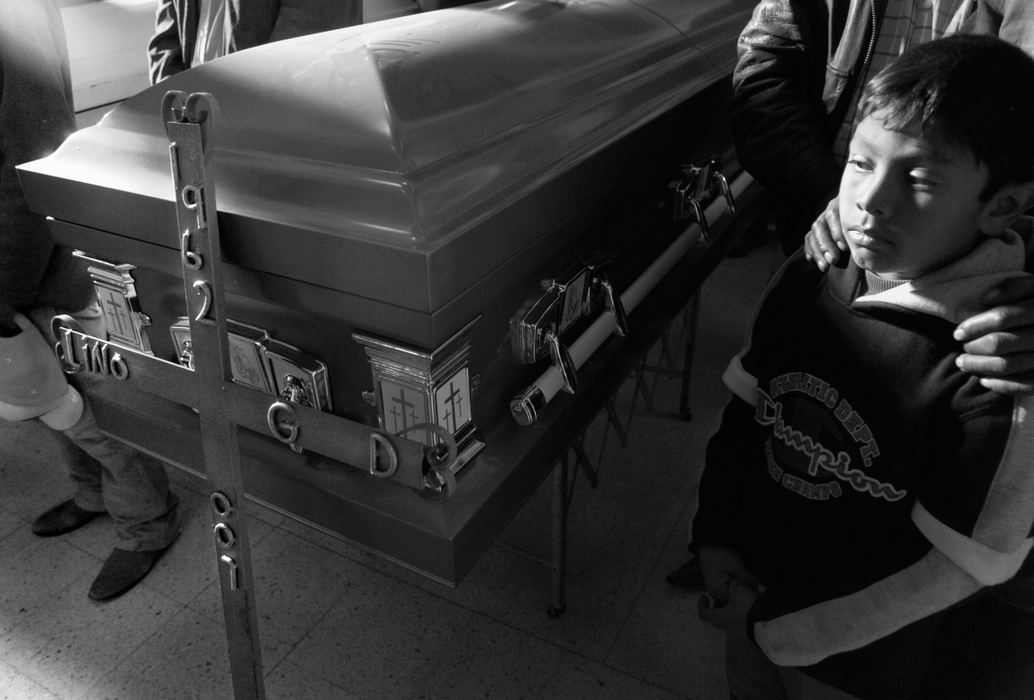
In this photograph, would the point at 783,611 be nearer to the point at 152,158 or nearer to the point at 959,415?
the point at 959,415

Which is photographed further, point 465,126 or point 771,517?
point 771,517

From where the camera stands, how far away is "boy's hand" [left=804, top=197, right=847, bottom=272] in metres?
1.15

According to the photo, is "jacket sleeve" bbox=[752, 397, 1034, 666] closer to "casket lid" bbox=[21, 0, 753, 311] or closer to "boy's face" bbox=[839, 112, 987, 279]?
"boy's face" bbox=[839, 112, 987, 279]

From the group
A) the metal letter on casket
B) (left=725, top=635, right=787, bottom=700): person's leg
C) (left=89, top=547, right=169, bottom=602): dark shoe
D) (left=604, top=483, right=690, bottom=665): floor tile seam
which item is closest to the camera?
the metal letter on casket

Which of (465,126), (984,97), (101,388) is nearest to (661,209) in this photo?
(465,126)

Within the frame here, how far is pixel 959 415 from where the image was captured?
959mm

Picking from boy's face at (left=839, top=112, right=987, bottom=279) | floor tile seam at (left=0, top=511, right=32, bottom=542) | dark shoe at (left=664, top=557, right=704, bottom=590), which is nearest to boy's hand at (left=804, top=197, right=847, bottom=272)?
boy's face at (left=839, top=112, right=987, bottom=279)

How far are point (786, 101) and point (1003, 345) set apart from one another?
81 centimetres

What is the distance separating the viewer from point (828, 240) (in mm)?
1163

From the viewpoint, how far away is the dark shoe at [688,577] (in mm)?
1944

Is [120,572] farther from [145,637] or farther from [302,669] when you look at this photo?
[302,669]

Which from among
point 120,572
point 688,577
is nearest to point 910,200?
point 688,577

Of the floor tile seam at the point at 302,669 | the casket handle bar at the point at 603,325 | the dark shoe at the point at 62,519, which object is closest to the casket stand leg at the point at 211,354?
the casket handle bar at the point at 603,325

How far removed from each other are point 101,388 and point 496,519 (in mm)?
776
